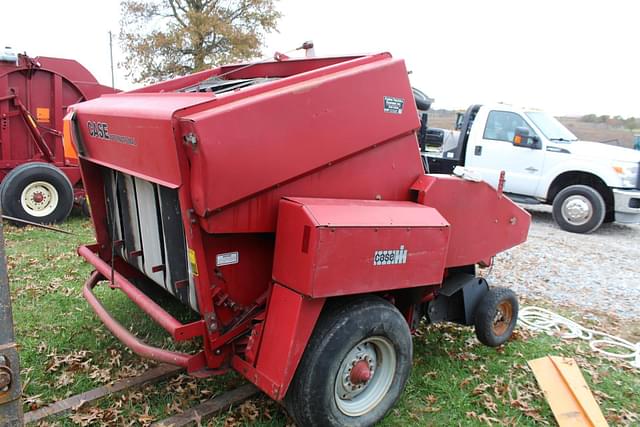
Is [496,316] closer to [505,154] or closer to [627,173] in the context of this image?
[505,154]

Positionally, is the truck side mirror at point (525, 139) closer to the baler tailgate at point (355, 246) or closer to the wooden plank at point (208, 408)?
the baler tailgate at point (355, 246)

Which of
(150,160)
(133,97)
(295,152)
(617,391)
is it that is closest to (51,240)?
(133,97)

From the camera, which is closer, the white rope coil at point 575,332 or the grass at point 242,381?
the grass at point 242,381

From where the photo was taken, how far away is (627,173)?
352 inches

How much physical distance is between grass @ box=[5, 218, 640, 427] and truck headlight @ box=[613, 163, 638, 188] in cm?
567

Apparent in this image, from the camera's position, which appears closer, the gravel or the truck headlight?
the gravel

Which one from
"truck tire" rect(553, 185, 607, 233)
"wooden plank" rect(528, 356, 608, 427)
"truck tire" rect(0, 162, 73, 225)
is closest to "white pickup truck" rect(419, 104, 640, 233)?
"truck tire" rect(553, 185, 607, 233)

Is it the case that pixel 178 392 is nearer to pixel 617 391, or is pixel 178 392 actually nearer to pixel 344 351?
pixel 344 351

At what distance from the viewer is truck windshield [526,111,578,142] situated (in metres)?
9.62

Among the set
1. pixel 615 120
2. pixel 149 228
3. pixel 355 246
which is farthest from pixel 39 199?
pixel 615 120

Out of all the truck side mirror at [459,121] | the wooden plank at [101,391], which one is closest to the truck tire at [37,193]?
the wooden plank at [101,391]

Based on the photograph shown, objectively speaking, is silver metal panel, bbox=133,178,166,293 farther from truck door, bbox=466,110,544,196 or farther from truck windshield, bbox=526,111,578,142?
truck windshield, bbox=526,111,578,142

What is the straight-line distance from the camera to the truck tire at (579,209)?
9141mm

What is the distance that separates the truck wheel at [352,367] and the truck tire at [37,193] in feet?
20.9
